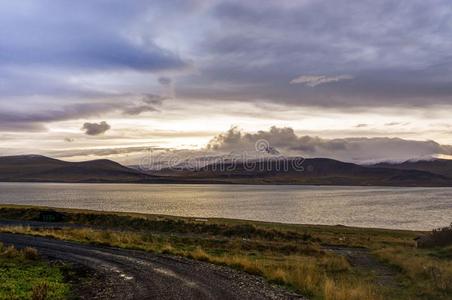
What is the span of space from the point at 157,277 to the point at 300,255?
19230 millimetres

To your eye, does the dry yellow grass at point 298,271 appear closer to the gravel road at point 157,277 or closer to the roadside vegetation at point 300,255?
the roadside vegetation at point 300,255

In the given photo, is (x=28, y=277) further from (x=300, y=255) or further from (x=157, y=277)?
(x=300, y=255)

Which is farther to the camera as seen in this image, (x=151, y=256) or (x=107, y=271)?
(x=151, y=256)

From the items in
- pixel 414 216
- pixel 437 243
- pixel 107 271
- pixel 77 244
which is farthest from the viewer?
pixel 414 216

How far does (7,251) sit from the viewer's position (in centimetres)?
2731

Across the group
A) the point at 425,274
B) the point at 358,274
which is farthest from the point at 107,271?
the point at 425,274

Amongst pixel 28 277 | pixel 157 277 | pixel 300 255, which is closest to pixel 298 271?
pixel 157 277

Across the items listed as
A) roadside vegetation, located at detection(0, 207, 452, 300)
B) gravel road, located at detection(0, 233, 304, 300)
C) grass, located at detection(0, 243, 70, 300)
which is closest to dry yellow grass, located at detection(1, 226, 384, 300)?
roadside vegetation, located at detection(0, 207, 452, 300)

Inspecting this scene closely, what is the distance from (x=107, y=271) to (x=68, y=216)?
149ft

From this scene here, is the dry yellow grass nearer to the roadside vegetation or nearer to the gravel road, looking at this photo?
the roadside vegetation

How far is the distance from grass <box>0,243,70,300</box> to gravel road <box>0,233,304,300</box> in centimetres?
140

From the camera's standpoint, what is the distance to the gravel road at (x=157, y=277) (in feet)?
61.5

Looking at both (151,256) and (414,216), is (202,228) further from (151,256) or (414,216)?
(414,216)

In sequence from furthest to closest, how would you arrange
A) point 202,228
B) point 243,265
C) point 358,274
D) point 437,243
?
point 202,228, point 437,243, point 358,274, point 243,265
